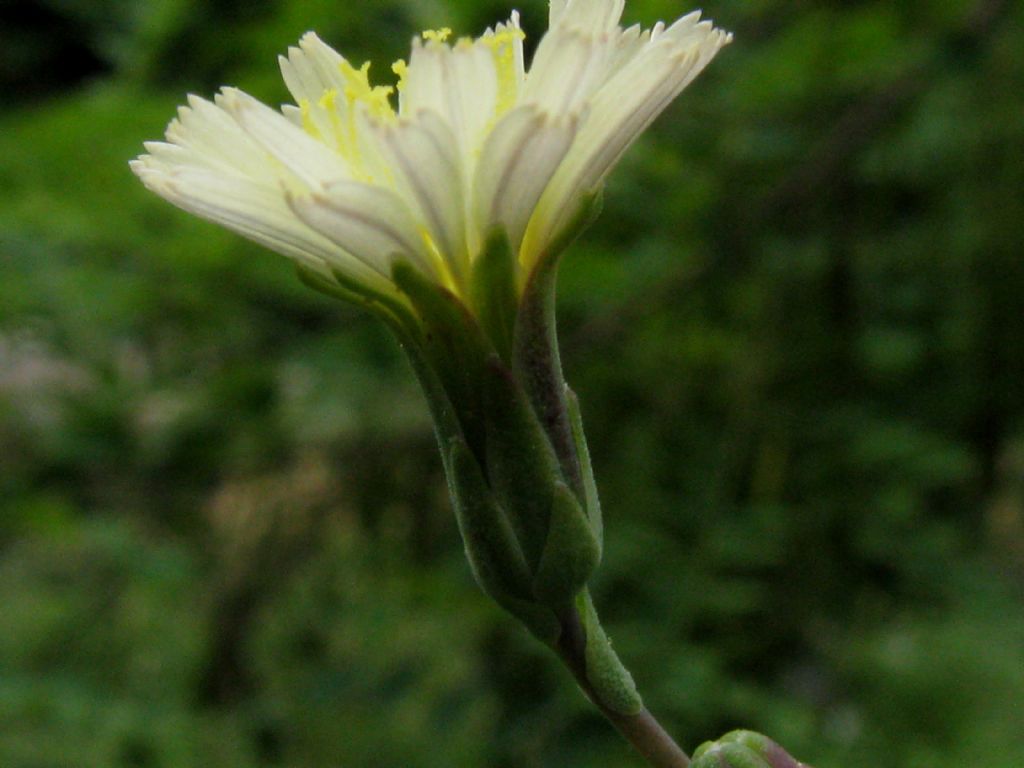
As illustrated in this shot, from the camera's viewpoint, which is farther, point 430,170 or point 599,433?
point 599,433

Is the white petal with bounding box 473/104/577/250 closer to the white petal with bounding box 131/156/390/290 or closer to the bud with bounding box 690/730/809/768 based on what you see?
the white petal with bounding box 131/156/390/290

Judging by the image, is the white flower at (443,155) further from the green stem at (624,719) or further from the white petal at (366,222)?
the green stem at (624,719)

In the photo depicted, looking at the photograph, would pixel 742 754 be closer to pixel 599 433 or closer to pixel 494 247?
pixel 494 247

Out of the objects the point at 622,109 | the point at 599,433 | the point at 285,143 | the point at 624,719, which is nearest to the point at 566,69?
the point at 622,109

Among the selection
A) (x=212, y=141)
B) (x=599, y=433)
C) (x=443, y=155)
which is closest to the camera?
(x=443, y=155)

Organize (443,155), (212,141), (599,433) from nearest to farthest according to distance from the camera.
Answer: (443,155), (212,141), (599,433)

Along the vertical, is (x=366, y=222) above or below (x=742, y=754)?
above

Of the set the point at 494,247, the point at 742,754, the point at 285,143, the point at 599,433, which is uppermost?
the point at 599,433
